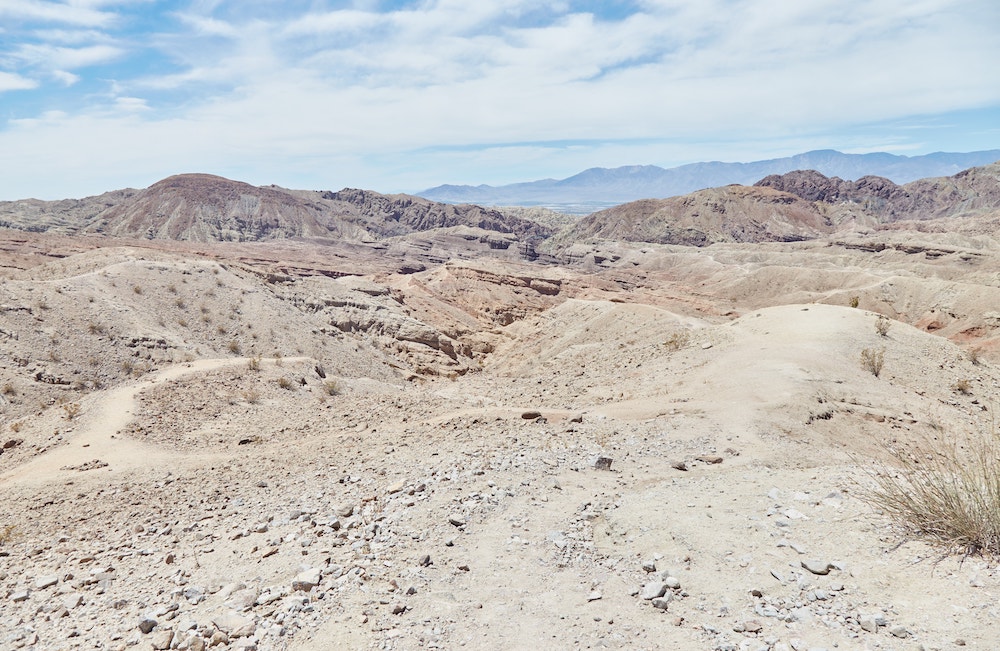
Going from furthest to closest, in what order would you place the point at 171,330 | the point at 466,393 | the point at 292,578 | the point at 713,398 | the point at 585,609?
1. the point at 171,330
2. the point at 466,393
3. the point at 713,398
4. the point at 292,578
5. the point at 585,609

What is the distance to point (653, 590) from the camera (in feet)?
15.9

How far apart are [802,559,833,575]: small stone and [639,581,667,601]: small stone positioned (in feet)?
3.75

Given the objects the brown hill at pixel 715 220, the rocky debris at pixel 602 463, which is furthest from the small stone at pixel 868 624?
the brown hill at pixel 715 220

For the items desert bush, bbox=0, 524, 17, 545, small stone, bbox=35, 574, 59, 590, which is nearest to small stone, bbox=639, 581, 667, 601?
small stone, bbox=35, 574, 59, 590

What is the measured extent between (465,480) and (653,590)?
310cm

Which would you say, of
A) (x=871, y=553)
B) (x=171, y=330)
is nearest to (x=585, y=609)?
(x=871, y=553)

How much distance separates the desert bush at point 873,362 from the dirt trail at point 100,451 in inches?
582

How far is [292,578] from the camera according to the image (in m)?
5.65

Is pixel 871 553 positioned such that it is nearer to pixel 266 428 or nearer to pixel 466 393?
pixel 266 428

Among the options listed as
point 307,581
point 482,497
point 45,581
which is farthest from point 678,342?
point 45,581

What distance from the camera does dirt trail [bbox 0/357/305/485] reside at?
381 inches

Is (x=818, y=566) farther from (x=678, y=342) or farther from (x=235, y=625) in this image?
(x=678, y=342)

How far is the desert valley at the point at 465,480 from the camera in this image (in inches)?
183

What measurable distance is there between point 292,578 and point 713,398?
344 inches
